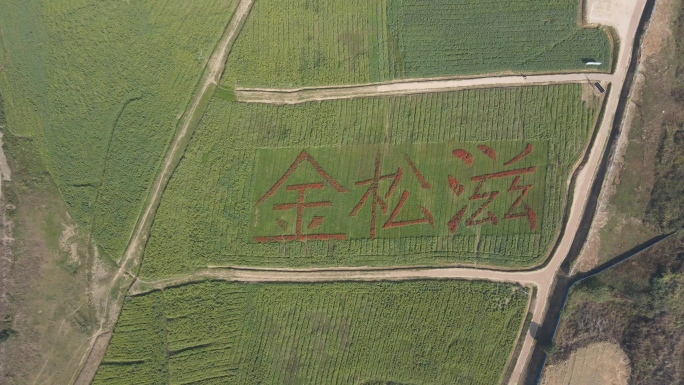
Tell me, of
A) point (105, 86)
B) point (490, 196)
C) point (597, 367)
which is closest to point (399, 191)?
point (490, 196)

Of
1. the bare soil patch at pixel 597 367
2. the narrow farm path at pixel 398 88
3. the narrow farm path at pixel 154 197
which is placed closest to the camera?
the narrow farm path at pixel 154 197

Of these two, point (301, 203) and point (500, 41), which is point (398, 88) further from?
point (301, 203)

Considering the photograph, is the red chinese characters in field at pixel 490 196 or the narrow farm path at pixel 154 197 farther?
the red chinese characters in field at pixel 490 196

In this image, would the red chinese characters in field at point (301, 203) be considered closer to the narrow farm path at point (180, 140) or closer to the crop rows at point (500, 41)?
the narrow farm path at point (180, 140)

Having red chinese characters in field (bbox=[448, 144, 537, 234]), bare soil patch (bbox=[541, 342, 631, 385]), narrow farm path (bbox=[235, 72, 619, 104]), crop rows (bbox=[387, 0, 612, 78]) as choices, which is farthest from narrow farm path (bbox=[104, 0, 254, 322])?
bare soil patch (bbox=[541, 342, 631, 385])

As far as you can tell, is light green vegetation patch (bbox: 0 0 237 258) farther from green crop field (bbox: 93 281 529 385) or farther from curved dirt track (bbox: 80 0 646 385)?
green crop field (bbox: 93 281 529 385)

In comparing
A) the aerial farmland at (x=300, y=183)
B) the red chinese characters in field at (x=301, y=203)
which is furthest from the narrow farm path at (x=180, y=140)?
the red chinese characters in field at (x=301, y=203)
